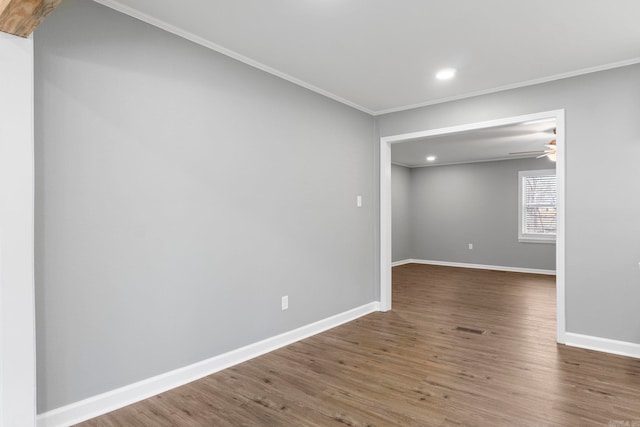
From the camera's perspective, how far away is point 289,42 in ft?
9.34

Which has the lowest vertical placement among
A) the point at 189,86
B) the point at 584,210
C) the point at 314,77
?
the point at 584,210

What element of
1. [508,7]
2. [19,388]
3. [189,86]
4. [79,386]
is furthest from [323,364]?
[508,7]

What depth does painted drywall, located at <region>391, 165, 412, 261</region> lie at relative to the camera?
887cm

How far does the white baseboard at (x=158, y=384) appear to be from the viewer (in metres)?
2.13

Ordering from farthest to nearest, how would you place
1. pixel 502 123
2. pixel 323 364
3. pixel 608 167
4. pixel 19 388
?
pixel 502 123
pixel 608 167
pixel 323 364
pixel 19 388

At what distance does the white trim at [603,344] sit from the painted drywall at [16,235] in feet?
13.5

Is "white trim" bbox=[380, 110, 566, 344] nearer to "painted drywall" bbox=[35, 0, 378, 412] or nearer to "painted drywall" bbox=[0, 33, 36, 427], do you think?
"painted drywall" bbox=[35, 0, 378, 412]

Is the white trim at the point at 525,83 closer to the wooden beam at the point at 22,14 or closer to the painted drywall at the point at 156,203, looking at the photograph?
the painted drywall at the point at 156,203

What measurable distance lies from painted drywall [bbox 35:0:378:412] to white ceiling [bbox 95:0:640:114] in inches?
10.6

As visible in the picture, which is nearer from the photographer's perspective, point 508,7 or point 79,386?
point 79,386

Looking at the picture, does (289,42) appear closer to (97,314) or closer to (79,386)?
(97,314)

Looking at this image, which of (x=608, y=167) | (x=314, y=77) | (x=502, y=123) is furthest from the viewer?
(x=502, y=123)

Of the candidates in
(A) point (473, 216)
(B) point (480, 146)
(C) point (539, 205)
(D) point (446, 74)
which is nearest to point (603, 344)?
(D) point (446, 74)

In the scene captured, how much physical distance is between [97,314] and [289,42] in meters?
2.30
